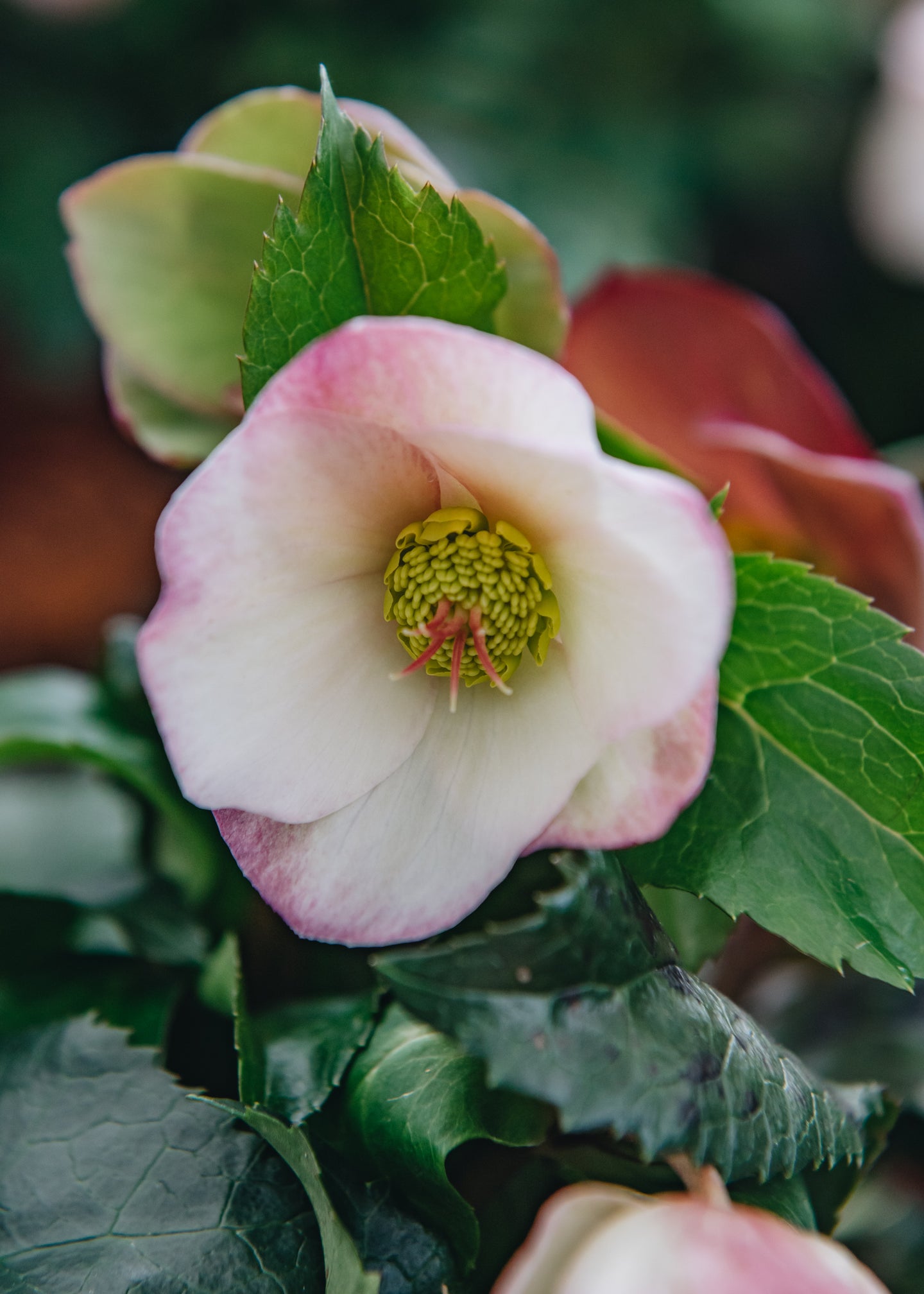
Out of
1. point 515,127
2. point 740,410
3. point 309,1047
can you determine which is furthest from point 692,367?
point 515,127

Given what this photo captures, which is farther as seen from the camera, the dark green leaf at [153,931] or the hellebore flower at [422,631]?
the dark green leaf at [153,931]

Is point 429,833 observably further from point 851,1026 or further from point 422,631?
point 851,1026

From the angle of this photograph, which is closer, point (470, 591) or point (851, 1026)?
point (470, 591)

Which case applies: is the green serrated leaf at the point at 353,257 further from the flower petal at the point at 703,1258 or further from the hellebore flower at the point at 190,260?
the flower petal at the point at 703,1258

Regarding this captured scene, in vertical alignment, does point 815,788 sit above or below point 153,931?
above

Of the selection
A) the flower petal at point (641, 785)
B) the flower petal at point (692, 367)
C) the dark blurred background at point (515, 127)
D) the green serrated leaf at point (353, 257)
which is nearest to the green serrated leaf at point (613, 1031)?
the flower petal at point (641, 785)

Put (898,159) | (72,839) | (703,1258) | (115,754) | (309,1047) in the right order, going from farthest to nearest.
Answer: (898,159)
(72,839)
(115,754)
(309,1047)
(703,1258)
